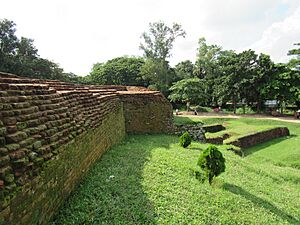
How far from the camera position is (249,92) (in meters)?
22.8

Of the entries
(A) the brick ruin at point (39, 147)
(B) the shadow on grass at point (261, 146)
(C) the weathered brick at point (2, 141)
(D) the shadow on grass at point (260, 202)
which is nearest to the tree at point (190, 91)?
(B) the shadow on grass at point (261, 146)

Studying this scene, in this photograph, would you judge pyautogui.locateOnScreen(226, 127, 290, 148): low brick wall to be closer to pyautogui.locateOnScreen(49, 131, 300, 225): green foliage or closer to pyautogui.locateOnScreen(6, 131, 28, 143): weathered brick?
pyautogui.locateOnScreen(49, 131, 300, 225): green foliage

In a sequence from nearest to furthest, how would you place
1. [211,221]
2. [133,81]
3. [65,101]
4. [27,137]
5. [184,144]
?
[27,137]
[211,221]
[65,101]
[184,144]
[133,81]

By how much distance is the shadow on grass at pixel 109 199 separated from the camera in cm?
305

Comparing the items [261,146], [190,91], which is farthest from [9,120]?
[190,91]

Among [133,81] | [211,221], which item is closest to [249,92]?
[133,81]

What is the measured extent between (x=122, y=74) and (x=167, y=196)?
31.4 m

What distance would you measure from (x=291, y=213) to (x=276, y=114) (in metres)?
19.5

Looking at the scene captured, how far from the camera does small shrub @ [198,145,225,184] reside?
5.22 m

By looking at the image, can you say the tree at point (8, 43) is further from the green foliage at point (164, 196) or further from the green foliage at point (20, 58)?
the green foliage at point (164, 196)

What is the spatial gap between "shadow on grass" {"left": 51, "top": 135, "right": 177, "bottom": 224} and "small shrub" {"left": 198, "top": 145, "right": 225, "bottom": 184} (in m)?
1.40

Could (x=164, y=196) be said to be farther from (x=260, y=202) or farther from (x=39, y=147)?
(x=260, y=202)

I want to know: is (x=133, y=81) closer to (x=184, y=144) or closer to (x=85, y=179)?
(x=184, y=144)

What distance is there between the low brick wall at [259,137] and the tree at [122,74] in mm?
20755
